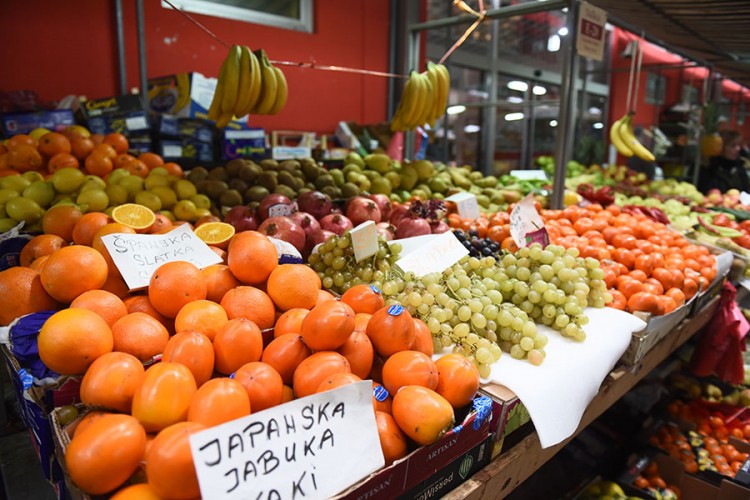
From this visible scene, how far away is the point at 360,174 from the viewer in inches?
124

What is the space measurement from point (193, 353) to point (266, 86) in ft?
6.68

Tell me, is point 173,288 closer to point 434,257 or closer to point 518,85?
point 434,257

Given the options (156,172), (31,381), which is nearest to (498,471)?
(31,381)

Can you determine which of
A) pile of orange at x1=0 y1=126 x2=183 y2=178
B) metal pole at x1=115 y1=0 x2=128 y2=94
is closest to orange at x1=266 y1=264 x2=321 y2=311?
pile of orange at x1=0 y1=126 x2=183 y2=178

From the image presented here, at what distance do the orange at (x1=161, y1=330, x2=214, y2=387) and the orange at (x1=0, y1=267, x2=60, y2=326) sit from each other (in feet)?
1.70

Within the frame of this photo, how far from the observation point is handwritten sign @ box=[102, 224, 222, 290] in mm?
1319

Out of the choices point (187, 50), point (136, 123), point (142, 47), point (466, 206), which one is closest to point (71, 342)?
point (466, 206)

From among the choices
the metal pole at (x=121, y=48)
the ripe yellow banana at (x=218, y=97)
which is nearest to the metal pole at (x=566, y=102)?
the ripe yellow banana at (x=218, y=97)

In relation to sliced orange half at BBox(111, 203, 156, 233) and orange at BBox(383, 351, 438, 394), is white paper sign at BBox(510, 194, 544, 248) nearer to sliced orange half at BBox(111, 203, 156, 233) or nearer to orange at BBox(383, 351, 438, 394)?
orange at BBox(383, 351, 438, 394)

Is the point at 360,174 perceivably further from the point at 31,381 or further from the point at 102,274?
the point at 31,381

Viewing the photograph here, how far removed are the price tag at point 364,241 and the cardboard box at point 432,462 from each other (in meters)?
0.63

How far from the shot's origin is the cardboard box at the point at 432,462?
35.7 inches

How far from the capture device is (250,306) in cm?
124

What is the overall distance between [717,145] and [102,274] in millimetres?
7125
